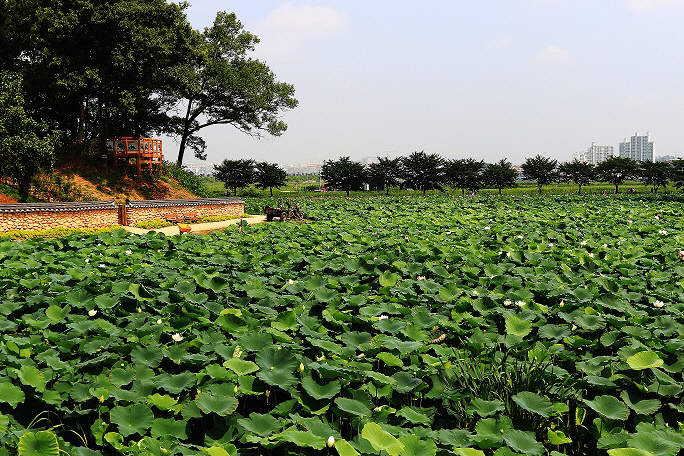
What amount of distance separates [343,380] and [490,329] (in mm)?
1411

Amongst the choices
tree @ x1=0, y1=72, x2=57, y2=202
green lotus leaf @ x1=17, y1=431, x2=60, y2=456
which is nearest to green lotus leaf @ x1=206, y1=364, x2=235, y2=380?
green lotus leaf @ x1=17, y1=431, x2=60, y2=456

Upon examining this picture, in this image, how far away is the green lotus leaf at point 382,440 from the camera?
1910 millimetres

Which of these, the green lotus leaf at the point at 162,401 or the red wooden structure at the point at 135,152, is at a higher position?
the red wooden structure at the point at 135,152

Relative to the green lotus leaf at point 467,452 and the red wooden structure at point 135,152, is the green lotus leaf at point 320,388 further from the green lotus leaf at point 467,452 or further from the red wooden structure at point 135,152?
the red wooden structure at point 135,152

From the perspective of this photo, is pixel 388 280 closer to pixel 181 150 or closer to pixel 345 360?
pixel 345 360

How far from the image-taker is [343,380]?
2545 mm

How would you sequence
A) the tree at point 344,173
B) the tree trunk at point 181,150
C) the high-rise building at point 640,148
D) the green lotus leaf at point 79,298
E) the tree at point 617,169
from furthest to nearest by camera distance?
the high-rise building at point 640,148 → the tree at point 617,169 → the tree at point 344,173 → the tree trunk at point 181,150 → the green lotus leaf at point 79,298

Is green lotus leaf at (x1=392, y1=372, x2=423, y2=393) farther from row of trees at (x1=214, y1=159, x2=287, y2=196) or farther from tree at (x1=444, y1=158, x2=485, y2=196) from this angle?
tree at (x1=444, y1=158, x2=485, y2=196)

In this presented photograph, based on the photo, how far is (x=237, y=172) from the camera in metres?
35.8

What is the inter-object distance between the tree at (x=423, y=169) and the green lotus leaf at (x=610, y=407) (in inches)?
1421

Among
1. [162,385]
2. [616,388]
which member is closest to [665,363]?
[616,388]

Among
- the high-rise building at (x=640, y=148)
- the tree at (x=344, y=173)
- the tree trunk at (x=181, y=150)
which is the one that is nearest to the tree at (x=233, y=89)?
the tree trunk at (x=181, y=150)

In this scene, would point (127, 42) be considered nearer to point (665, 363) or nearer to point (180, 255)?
point (180, 255)

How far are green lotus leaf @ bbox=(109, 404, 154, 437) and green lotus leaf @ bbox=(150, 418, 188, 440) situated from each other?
0.05 m
